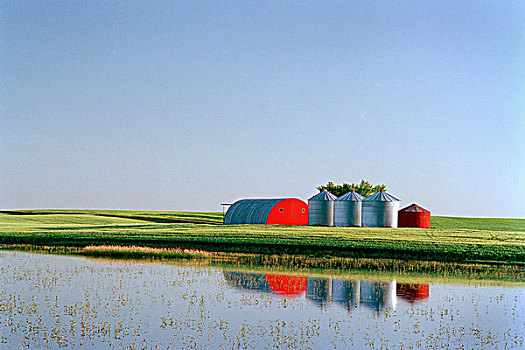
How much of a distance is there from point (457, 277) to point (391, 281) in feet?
17.3

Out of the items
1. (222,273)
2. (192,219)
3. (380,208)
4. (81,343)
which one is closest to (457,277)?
(222,273)

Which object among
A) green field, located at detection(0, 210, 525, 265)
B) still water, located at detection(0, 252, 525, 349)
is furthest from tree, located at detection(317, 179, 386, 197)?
still water, located at detection(0, 252, 525, 349)

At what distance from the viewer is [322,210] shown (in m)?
80.1

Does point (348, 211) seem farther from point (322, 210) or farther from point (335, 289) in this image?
point (335, 289)

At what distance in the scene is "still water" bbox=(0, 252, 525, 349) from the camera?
18453 millimetres

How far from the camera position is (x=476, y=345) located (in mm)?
18547

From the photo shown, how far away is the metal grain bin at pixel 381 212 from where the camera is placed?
252ft

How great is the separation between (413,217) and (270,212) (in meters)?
19.7

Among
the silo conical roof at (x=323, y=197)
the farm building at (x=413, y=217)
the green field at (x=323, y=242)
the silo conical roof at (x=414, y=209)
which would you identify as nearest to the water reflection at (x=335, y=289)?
the green field at (x=323, y=242)

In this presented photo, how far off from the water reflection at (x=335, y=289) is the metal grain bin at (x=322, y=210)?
45348 millimetres

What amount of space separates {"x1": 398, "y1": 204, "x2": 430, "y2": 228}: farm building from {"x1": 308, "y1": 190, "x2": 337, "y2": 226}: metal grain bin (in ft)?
33.7

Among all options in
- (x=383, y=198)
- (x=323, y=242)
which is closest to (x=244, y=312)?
(x=323, y=242)

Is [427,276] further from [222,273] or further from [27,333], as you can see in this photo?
[27,333]

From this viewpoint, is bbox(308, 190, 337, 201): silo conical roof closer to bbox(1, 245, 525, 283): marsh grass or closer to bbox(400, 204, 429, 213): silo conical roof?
bbox(400, 204, 429, 213): silo conical roof
